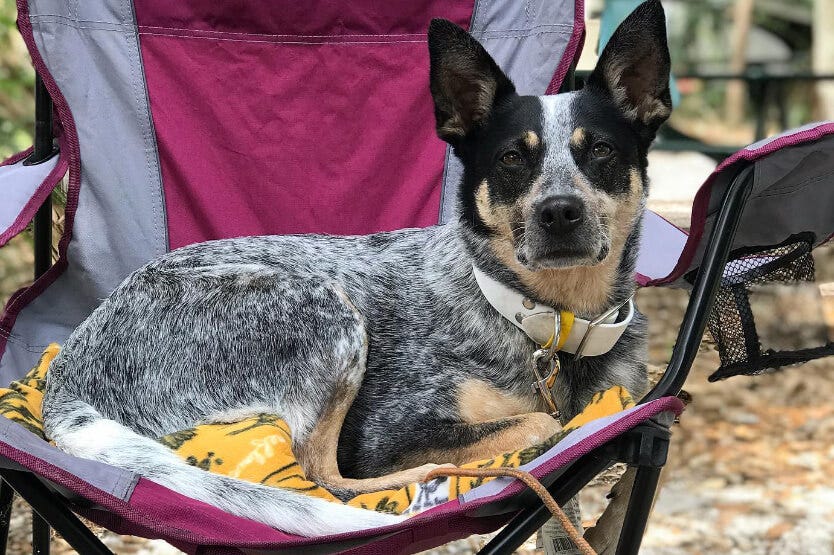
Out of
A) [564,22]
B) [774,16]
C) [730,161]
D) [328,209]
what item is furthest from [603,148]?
[774,16]

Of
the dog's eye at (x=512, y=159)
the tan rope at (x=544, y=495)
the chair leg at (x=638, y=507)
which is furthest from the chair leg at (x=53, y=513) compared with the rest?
the dog's eye at (x=512, y=159)

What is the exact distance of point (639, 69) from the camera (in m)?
2.17

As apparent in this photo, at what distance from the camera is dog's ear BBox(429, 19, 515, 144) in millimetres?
2129

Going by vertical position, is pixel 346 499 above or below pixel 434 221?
below

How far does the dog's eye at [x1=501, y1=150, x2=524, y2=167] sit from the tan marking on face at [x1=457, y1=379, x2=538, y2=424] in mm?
499

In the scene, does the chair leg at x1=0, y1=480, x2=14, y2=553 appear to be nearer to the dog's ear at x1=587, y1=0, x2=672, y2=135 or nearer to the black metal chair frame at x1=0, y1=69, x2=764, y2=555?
the black metal chair frame at x1=0, y1=69, x2=764, y2=555

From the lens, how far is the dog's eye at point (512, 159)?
6.88ft

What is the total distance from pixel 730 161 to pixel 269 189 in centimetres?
142

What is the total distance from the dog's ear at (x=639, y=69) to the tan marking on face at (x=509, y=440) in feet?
2.44

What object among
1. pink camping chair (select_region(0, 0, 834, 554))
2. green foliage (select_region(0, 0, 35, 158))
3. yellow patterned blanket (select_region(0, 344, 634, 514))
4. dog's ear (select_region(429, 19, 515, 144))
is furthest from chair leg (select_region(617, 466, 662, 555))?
green foliage (select_region(0, 0, 35, 158))

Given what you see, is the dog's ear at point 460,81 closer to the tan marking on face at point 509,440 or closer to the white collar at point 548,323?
the white collar at point 548,323

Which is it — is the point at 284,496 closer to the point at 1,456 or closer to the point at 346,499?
the point at 346,499

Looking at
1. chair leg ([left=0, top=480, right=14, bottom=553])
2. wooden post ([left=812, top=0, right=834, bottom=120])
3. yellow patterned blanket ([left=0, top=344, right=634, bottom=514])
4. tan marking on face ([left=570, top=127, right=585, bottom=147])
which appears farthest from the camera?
wooden post ([left=812, top=0, right=834, bottom=120])

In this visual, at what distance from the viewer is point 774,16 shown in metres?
11.8
